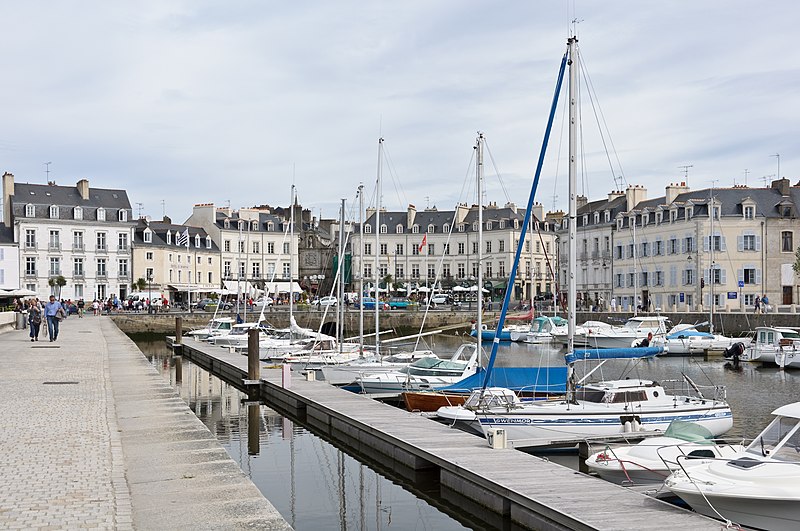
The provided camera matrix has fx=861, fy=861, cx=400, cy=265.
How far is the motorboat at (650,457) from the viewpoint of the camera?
13906 mm

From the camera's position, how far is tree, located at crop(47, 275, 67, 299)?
7988 cm

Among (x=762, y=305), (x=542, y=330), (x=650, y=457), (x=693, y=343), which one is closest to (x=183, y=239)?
(x=542, y=330)

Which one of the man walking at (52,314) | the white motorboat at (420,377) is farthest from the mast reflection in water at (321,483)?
the man walking at (52,314)

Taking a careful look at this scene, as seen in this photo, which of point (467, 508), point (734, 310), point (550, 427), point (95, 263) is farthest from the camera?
point (95, 263)

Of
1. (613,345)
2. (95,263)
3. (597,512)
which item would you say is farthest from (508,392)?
(95,263)

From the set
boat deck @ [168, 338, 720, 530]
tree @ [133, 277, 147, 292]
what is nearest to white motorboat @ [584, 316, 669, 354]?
boat deck @ [168, 338, 720, 530]

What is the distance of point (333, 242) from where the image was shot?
A: 101 metres

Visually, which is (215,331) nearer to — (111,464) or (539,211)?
(111,464)

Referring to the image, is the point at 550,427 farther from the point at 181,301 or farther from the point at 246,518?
the point at 181,301

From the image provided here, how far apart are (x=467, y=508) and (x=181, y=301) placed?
80136mm

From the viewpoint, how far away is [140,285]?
84625 mm

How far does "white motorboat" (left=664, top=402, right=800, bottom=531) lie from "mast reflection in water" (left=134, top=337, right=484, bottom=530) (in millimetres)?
3081

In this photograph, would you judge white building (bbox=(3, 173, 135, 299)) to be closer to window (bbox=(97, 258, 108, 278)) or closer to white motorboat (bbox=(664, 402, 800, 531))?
window (bbox=(97, 258, 108, 278))

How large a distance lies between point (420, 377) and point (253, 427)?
6103 millimetres
